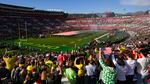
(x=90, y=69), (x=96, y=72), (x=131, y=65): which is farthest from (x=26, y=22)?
(x=131, y=65)

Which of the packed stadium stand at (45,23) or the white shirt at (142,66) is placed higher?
the white shirt at (142,66)

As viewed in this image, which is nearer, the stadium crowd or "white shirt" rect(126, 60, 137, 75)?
the stadium crowd

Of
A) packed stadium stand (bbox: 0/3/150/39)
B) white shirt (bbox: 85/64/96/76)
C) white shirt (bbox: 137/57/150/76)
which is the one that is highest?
white shirt (bbox: 137/57/150/76)

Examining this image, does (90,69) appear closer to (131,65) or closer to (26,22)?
(131,65)

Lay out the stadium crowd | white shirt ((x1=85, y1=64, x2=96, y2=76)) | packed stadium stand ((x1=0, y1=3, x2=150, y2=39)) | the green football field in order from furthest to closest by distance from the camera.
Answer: packed stadium stand ((x1=0, y1=3, x2=150, y2=39)) < the green football field < white shirt ((x1=85, y1=64, x2=96, y2=76)) < the stadium crowd

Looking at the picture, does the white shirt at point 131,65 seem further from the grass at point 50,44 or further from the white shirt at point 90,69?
the grass at point 50,44

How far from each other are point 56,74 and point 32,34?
8617 centimetres

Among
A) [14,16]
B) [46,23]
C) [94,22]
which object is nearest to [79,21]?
[94,22]

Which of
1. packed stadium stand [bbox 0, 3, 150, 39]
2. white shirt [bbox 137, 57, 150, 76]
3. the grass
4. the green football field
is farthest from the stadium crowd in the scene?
packed stadium stand [bbox 0, 3, 150, 39]

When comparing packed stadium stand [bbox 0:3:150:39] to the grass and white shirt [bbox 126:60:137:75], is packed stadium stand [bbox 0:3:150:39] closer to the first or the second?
the grass

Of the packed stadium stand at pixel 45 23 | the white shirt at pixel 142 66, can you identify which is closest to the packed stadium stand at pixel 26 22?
the packed stadium stand at pixel 45 23

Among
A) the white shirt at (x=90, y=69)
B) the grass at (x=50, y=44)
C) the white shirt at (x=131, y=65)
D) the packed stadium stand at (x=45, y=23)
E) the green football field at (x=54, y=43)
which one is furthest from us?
the packed stadium stand at (x=45, y=23)

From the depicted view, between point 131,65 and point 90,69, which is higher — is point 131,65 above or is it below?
above

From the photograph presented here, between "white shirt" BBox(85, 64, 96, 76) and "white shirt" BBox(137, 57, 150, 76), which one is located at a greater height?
"white shirt" BBox(137, 57, 150, 76)
